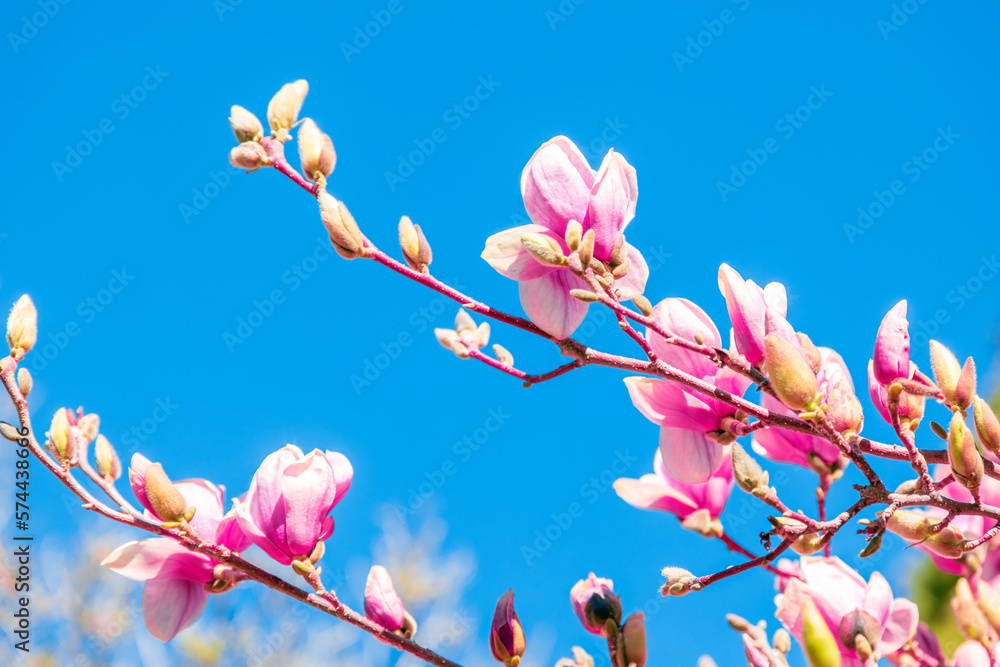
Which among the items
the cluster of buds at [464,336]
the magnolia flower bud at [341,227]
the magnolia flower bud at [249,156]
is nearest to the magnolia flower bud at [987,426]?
the cluster of buds at [464,336]

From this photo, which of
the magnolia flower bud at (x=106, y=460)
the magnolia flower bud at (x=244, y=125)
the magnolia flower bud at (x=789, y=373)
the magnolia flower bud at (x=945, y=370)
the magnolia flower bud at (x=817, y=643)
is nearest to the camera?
the magnolia flower bud at (x=817, y=643)

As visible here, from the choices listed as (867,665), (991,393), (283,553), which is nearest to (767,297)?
(867,665)

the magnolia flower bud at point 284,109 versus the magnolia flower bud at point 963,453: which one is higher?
the magnolia flower bud at point 963,453

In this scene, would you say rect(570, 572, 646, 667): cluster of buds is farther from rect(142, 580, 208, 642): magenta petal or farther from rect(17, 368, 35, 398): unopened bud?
rect(17, 368, 35, 398): unopened bud

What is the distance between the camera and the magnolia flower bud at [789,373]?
2.38 ft

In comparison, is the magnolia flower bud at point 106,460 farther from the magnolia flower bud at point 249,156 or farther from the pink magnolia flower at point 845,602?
the pink magnolia flower at point 845,602

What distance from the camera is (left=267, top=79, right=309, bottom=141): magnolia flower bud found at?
38.1 inches

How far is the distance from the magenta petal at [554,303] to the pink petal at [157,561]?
553 millimetres

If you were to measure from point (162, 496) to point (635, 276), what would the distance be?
0.64m

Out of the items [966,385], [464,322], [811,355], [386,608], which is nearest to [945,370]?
[966,385]

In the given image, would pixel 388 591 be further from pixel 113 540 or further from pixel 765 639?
pixel 113 540

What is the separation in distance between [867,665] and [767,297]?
0.42m

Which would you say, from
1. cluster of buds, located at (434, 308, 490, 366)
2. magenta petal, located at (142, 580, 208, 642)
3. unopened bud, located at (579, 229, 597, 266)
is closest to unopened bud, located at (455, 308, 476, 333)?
cluster of buds, located at (434, 308, 490, 366)

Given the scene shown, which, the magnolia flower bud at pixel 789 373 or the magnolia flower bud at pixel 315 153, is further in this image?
the magnolia flower bud at pixel 315 153
